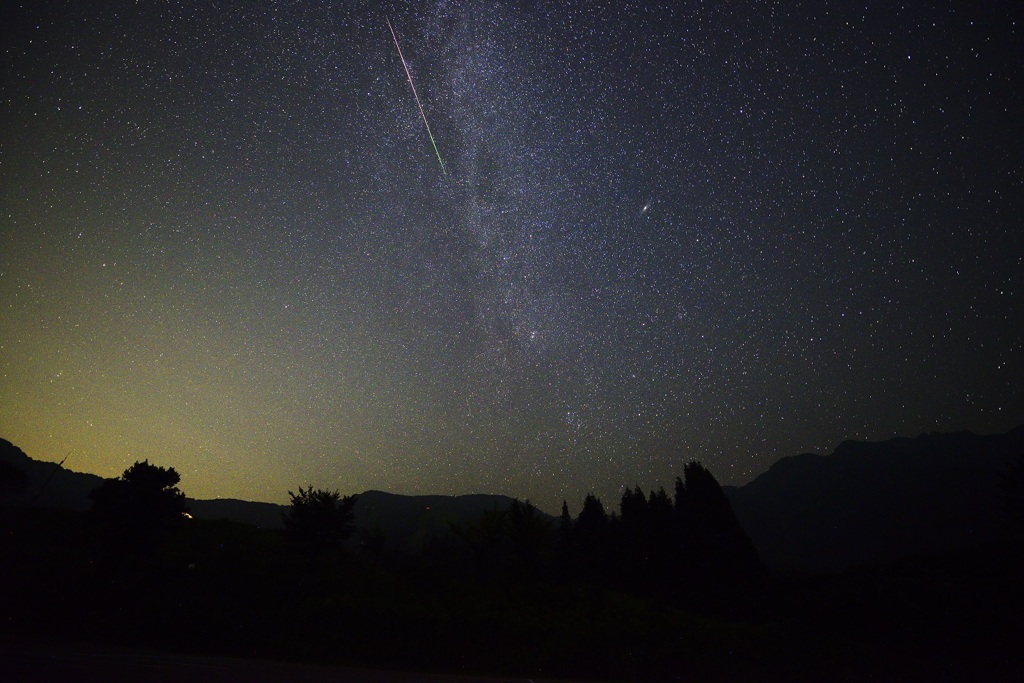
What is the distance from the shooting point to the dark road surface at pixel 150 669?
8992mm

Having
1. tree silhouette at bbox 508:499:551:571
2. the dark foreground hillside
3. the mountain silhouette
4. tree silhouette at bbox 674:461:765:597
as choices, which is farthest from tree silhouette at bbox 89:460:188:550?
the mountain silhouette

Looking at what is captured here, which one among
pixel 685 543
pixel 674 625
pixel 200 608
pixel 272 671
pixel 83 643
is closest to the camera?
pixel 272 671

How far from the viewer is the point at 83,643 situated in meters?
14.6

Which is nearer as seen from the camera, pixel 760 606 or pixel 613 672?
pixel 613 672

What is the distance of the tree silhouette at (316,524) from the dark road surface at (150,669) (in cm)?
1149

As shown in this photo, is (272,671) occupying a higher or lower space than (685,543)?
lower

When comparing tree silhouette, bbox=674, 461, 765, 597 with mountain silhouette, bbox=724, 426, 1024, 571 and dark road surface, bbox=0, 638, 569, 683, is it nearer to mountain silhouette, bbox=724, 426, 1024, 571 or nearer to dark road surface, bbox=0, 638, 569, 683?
dark road surface, bbox=0, 638, 569, 683

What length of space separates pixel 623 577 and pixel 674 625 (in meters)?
21.4

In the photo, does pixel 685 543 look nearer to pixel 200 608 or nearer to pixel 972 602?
pixel 972 602

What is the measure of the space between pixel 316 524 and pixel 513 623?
14.0 metres

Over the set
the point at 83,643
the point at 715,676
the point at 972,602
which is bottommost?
the point at 83,643

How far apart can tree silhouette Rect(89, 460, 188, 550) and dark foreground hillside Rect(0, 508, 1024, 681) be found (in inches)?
32.9

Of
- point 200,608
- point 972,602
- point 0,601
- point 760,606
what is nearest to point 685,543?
point 760,606

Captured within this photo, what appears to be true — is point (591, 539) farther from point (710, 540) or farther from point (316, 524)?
point (316, 524)
